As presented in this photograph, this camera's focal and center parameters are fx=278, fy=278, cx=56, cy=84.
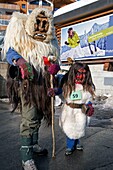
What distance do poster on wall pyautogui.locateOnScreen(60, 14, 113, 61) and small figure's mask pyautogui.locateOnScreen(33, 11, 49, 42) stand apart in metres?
6.75

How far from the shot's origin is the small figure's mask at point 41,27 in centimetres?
333

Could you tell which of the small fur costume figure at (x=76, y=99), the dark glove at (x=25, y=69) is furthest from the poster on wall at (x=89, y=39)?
the dark glove at (x=25, y=69)

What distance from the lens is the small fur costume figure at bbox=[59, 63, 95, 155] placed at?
3.71m

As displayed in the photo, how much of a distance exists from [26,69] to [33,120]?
0.66 metres

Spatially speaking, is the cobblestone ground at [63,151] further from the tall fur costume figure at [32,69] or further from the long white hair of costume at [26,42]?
the long white hair of costume at [26,42]


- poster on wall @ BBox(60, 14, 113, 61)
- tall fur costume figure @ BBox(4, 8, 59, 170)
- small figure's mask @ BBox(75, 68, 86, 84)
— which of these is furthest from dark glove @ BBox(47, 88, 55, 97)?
poster on wall @ BBox(60, 14, 113, 61)

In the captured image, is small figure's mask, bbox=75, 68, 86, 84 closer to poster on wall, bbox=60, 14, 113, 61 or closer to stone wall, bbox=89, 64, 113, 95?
poster on wall, bbox=60, 14, 113, 61

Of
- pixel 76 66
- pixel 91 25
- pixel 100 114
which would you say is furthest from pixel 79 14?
pixel 76 66

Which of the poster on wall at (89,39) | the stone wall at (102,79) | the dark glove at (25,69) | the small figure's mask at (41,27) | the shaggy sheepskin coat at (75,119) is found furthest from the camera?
the stone wall at (102,79)

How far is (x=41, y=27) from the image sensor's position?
3342 millimetres

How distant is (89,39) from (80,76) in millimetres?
7443

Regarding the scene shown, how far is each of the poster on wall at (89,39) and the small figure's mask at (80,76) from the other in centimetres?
633

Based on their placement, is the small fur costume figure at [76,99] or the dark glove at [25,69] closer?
the dark glove at [25,69]

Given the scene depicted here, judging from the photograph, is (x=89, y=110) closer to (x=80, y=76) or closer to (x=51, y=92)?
(x=80, y=76)
